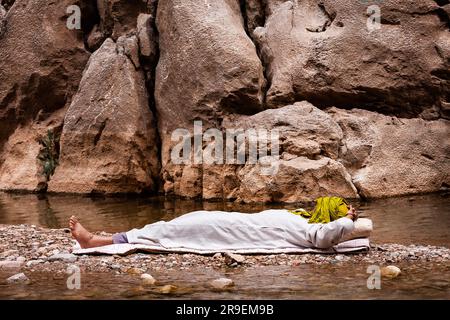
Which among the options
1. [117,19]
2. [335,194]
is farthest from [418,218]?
[117,19]

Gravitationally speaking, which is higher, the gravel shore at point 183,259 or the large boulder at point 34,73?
the large boulder at point 34,73

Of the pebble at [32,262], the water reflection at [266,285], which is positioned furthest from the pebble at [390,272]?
the pebble at [32,262]

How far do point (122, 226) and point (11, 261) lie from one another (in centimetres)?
356

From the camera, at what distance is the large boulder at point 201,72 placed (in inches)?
556

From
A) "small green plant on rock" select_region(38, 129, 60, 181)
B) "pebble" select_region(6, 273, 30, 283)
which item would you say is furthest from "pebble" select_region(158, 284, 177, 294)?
"small green plant on rock" select_region(38, 129, 60, 181)

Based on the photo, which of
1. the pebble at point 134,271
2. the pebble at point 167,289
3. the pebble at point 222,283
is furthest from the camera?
the pebble at point 134,271

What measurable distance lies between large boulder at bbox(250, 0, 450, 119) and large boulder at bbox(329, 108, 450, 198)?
53 cm

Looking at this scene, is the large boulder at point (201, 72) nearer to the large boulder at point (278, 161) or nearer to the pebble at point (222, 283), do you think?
the large boulder at point (278, 161)

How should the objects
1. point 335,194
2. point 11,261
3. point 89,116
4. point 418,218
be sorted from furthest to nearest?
point 89,116 → point 335,194 → point 418,218 → point 11,261

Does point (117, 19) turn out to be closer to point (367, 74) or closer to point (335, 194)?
point (367, 74)

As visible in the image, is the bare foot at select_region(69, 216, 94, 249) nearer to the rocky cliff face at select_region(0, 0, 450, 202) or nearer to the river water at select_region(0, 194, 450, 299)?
the river water at select_region(0, 194, 450, 299)

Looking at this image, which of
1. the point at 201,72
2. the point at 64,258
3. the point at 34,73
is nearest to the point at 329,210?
the point at 64,258

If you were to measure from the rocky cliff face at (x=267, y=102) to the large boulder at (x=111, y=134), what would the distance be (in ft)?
0.10

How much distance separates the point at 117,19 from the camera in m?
17.3
